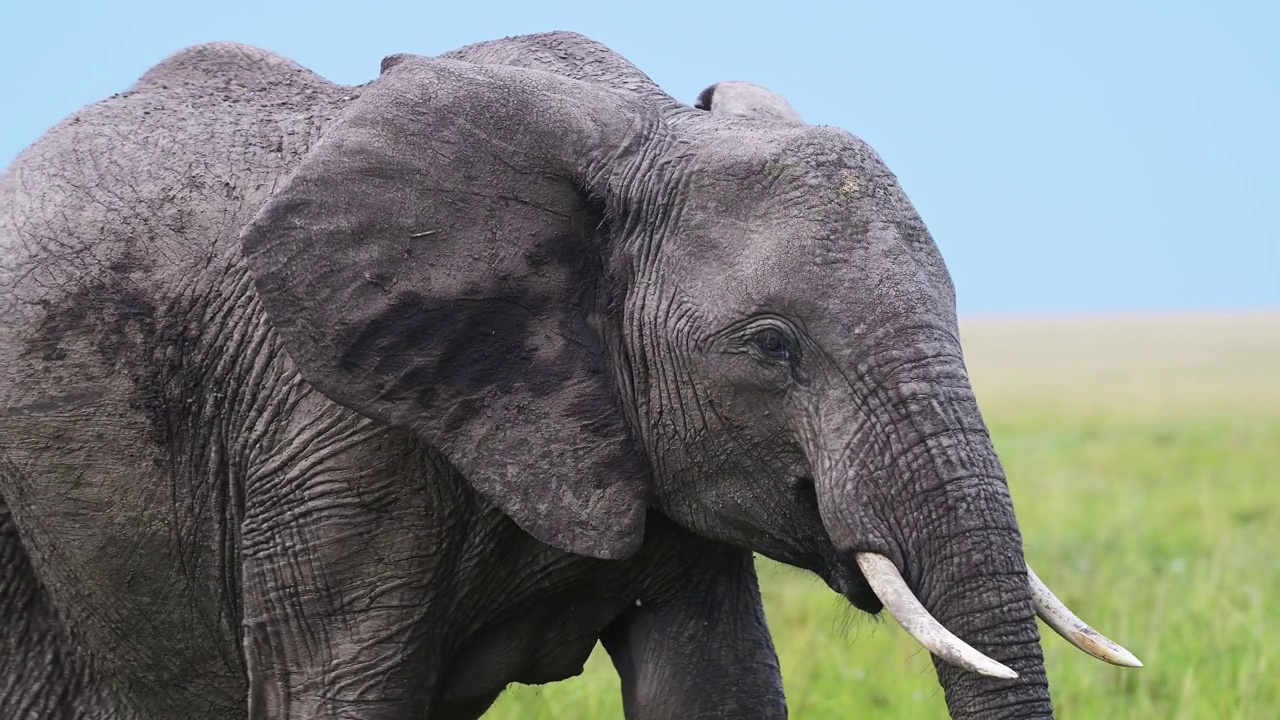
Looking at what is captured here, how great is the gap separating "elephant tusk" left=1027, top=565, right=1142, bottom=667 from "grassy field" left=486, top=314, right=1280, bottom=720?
1.34ft

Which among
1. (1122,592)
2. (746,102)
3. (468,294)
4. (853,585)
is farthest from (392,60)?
(1122,592)

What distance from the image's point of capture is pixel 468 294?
3.72m

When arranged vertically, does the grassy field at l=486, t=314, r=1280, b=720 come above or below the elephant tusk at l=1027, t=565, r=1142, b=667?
below

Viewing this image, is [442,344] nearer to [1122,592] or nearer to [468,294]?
[468,294]

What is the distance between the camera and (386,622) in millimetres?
3857

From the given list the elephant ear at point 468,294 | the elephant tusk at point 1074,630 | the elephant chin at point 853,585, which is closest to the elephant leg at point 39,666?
the elephant ear at point 468,294

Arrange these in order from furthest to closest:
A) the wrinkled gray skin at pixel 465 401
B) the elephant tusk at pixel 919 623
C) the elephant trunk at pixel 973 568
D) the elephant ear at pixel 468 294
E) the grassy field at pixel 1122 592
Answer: the grassy field at pixel 1122 592, the elephant ear at pixel 468 294, the wrinkled gray skin at pixel 465 401, the elephant trunk at pixel 973 568, the elephant tusk at pixel 919 623

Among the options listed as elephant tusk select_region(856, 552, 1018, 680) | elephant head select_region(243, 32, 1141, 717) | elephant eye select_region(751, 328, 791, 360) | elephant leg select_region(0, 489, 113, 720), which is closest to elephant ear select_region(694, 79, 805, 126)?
elephant head select_region(243, 32, 1141, 717)

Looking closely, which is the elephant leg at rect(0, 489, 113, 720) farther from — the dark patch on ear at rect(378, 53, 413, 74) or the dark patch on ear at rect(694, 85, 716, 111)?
the dark patch on ear at rect(694, 85, 716, 111)

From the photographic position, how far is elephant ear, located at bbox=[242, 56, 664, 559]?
3.69m

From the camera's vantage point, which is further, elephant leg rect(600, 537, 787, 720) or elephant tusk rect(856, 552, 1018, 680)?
elephant leg rect(600, 537, 787, 720)

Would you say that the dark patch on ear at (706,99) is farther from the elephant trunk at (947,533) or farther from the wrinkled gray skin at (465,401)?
the elephant trunk at (947,533)

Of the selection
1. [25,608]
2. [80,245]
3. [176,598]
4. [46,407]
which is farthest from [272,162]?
[25,608]

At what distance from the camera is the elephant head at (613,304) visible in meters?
3.51
